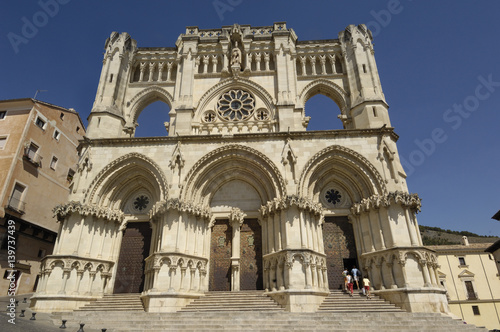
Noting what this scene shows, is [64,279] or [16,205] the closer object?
[64,279]

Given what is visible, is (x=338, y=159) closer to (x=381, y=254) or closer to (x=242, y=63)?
(x=381, y=254)

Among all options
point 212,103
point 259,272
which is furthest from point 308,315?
point 212,103

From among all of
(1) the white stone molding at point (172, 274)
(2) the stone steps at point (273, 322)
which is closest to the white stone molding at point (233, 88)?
(1) the white stone molding at point (172, 274)

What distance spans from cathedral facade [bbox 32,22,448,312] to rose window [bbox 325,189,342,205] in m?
0.05

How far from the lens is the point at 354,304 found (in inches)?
457

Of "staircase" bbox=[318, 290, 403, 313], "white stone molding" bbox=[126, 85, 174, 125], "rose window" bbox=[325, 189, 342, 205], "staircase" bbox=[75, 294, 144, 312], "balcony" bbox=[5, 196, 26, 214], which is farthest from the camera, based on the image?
"white stone molding" bbox=[126, 85, 174, 125]

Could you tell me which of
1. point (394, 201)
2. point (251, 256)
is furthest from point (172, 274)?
point (394, 201)

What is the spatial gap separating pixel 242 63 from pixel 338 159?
365 inches

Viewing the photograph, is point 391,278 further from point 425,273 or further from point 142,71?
point 142,71

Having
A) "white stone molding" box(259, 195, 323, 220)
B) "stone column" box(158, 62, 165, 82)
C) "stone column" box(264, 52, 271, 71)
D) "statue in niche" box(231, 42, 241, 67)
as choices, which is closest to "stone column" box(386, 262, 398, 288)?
"white stone molding" box(259, 195, 323, 220)

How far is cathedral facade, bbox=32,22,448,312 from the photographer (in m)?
12.2

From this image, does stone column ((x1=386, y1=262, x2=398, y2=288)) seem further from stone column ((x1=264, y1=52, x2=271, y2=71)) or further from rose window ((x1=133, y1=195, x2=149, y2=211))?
stone column ((x1=264, y1=52, x2=271, y2=71))

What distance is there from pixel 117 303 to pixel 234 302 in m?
5.03

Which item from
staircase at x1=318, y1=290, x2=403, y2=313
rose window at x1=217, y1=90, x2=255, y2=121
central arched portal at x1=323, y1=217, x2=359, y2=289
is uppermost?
rose window at x1=217, y1=90, x2=255, y2=121
